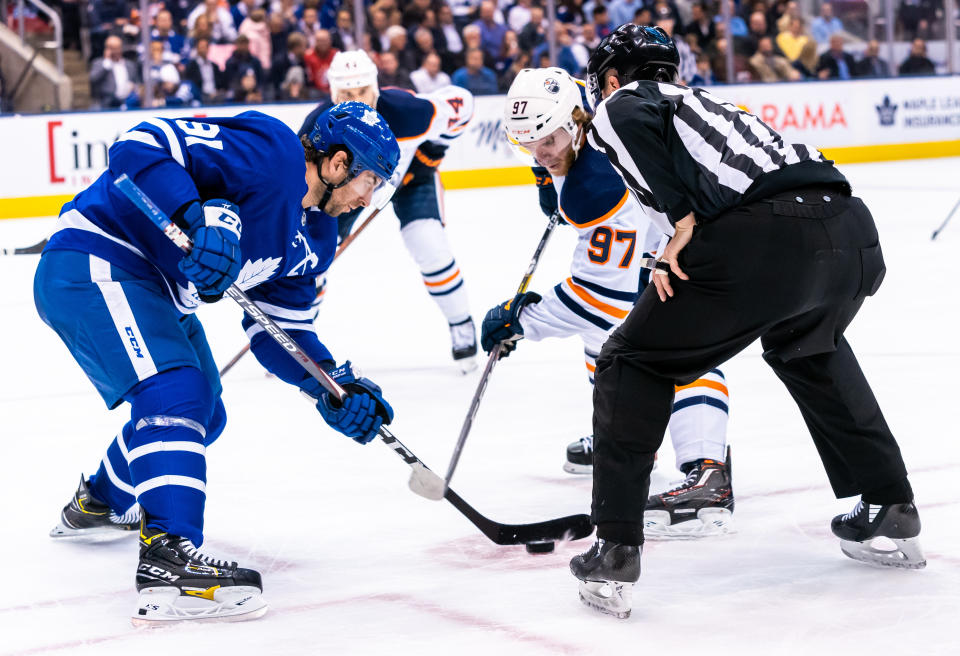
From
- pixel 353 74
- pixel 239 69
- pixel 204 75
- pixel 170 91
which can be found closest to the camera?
pixel 353 74

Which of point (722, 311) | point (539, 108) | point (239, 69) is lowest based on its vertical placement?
point (239, 69)

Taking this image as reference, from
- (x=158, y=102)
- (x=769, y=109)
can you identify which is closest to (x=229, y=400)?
(x=158, y=102)

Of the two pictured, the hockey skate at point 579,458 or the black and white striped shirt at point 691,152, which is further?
the hockey skate at point 579,458

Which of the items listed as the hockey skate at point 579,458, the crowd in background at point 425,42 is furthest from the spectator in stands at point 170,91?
the hockey skate at point 579,458

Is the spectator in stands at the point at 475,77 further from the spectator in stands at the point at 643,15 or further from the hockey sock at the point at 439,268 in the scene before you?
the hockey sock at the point at 439,268

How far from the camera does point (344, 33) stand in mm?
10047

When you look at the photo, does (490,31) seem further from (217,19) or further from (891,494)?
(891,494)

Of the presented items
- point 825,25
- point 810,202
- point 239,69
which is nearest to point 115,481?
point 810,202

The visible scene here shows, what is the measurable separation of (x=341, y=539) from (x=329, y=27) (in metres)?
8.00

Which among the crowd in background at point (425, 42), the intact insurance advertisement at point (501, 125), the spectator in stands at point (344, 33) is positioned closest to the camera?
the intact insurance advertisement at point (501, 125)

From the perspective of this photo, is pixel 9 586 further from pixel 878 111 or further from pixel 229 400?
pixel 878 111

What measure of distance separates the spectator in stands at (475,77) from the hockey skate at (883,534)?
8.15 m

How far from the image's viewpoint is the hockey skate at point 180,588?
7.14 feet

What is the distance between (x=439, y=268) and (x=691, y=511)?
2.18 meters
